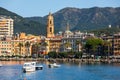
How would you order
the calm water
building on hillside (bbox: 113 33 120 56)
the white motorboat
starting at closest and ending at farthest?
the calm water
the white motorboat
building on hillside (bbox: 113 33 120 56)

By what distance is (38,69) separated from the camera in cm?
11862

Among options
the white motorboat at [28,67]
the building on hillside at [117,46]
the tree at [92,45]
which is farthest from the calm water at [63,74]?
the building on hillside at [117,46]

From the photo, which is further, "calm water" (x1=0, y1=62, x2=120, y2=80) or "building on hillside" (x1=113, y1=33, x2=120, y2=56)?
"building on hillside" (x1=113, y1=33, x2=120, y2=56)

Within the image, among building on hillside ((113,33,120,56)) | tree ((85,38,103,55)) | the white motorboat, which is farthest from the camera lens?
building on hillside ((113,33,120,56))

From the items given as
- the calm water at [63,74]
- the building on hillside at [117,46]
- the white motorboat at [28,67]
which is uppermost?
the building on hillside at [117,46]

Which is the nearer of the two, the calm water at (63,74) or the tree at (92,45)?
the calm water at (63,74)

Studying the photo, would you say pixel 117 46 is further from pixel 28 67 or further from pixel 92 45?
pixel 28 67

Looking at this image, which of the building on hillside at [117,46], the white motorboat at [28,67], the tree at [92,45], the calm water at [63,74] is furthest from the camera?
the building on hillside at [117,46]

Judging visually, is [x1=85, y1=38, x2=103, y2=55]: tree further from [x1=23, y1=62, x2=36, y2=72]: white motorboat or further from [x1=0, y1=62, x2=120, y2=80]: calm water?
[x1=0, y1=62, x2=120, y2=80]: calm water

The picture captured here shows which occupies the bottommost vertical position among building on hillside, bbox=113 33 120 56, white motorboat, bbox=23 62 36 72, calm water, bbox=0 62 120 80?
calm water, bbox=0 62 120 80

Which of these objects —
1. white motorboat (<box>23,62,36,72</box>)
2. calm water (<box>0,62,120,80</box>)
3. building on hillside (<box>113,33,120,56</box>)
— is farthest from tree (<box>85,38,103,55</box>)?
calm water (<box>0,62,120,80</box>)

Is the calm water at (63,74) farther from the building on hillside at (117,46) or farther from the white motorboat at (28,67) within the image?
the building on hillside at (117,46)

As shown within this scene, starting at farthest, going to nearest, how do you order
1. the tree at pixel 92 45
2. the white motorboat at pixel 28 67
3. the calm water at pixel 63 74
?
1. the tree at pixel 92 45
2. the white motorboat at pixel 28 67
3. the calm water at pixel 63 74

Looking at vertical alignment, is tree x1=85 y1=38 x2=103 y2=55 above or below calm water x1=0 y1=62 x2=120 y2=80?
above
